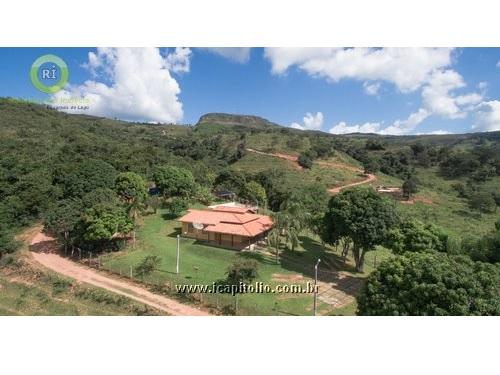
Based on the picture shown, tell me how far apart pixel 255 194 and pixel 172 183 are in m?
11.7

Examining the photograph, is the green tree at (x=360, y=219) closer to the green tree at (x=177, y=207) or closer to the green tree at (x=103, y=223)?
the green tree at (x=177, y=207)

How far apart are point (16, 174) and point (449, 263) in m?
43.3

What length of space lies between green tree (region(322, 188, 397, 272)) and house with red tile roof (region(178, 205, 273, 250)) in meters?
6.29

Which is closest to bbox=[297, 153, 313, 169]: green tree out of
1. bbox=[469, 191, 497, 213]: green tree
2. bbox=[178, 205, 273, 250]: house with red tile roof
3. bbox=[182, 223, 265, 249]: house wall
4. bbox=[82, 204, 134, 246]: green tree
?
bbox=[469, 191, 497, 213]: green tree

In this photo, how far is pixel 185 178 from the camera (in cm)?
4444

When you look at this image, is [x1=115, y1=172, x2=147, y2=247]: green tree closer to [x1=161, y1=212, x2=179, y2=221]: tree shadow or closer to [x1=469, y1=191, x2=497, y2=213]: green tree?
[x1=161, y1=212, x2=179, y2=221]: tree shadow

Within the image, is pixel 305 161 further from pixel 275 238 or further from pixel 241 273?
pixel 241 273

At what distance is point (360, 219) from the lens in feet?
89.7

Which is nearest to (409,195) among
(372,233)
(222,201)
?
(222,201)

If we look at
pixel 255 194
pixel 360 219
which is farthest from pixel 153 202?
pixel 360 219

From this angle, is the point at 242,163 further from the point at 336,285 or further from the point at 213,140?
the point at 336,285

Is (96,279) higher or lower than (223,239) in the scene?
lower

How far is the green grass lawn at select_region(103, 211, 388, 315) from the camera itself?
21.7 m
